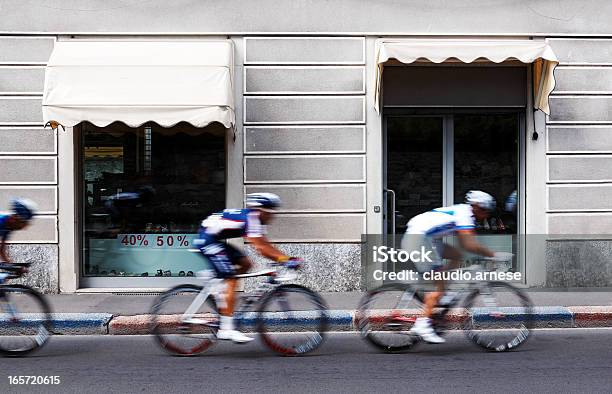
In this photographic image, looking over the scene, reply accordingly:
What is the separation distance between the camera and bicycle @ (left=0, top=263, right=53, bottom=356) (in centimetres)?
753

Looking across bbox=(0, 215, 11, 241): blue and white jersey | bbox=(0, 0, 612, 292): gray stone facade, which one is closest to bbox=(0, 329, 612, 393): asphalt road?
bbox=(0, 215, 11, 241): blue and white jersey

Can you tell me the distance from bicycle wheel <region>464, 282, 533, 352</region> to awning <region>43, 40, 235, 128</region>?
4.25 meters

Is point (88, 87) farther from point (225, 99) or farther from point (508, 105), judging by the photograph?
point (508, 105)

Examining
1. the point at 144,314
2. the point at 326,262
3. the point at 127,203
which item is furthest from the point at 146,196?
the point at 326,262

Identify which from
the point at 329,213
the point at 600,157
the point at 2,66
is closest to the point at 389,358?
the point at 329,213

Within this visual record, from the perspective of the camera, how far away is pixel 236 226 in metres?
7.47

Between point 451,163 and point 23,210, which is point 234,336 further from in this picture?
point 451,163

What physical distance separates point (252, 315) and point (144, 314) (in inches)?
102

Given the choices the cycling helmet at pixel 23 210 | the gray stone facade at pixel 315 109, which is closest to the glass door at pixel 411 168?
the gray stone facade at pixel 315 109

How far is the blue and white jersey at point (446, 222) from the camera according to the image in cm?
751

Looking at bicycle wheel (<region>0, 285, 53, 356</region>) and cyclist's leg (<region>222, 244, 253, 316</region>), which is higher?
cyclist's leg (<region>222, 244, 253, 316</region>)

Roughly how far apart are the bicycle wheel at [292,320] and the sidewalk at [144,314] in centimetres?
143

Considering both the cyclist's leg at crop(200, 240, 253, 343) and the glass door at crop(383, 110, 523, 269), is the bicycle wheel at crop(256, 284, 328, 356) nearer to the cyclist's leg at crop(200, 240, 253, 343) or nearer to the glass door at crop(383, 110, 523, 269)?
the cyclist's leg at crop(200, 240, 253, 343)

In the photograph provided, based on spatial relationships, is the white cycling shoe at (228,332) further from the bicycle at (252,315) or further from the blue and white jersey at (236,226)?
the blue and white jersey at (236,226)
